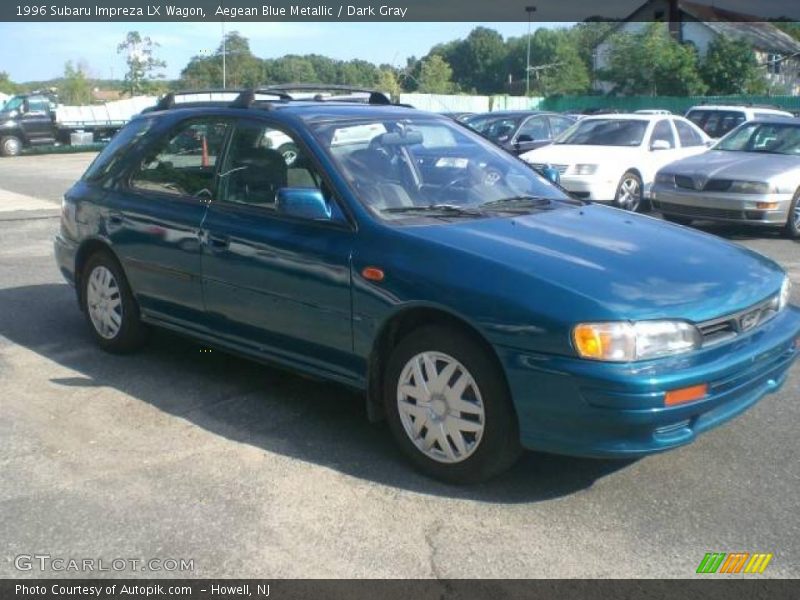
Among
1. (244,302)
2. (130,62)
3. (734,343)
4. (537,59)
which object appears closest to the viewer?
(734,343)

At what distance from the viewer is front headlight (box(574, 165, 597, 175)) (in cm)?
1265

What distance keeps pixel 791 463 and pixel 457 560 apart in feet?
6.13

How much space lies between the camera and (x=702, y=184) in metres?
11.1

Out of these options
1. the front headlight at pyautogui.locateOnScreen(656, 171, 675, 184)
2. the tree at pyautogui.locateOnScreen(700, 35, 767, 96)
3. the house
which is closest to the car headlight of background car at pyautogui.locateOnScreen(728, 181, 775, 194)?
the front headlight at pyautogui.locateOnScreen(656, 171, 675, 184)

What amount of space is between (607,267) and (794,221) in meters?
8.24

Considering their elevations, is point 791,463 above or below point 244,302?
below

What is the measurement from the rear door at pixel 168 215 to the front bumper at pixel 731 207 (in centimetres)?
736

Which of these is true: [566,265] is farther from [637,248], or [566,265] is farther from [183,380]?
[183,380]

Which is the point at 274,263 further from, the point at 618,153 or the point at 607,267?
the point at 618,153

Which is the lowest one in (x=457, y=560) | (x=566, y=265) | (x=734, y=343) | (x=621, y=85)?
(x=457, y=560)

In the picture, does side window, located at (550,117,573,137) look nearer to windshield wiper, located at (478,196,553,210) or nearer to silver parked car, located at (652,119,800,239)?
silver parked car, located at (652,119,800,239)

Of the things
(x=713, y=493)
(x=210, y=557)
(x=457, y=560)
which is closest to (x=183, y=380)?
(x=210, y=557)

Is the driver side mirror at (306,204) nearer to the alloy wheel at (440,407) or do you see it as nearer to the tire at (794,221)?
the alloy wheel at (440,407)

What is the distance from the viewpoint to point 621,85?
172 ft
